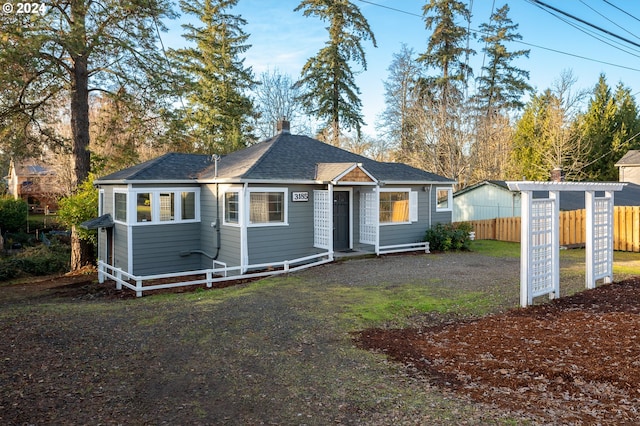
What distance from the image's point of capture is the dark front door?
1549 centimetres

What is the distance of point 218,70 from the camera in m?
29.0

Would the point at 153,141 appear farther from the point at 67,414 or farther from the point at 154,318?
the point at 67,414

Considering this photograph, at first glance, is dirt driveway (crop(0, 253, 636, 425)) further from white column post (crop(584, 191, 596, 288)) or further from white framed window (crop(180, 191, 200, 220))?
white framed window (crop(180, 191, 200, 220))

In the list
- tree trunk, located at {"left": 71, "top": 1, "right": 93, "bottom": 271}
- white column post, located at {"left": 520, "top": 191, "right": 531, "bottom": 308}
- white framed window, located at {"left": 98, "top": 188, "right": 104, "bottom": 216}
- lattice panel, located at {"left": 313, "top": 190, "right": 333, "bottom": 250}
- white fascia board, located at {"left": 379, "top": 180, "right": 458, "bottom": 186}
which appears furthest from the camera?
tree trunk, located at {"left": 71, "top": 1, "right": 93, "bottom": 271}

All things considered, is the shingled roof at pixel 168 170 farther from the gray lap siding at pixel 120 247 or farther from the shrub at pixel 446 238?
the shrub at pixel 446 238

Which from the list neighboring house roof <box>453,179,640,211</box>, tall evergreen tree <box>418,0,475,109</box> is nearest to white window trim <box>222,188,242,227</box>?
neighboring house roof <box>453,179,640,211</box>

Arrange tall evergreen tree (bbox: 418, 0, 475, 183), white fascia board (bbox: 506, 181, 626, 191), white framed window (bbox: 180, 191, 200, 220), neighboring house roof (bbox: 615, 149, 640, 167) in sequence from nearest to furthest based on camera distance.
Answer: white fascia board (bbox: 506, 181, 626, 191) → white framed window (bbox: 180, 191, 200, 220) → tall evergreen tree (bbox: 418, 0, 475, 183) → neighboring house roof (bbox: 615, 149, 640, 167)

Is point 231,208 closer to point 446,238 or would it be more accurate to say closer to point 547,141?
point 446,238

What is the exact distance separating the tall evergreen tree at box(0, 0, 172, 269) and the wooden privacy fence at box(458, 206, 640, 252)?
15529 mm

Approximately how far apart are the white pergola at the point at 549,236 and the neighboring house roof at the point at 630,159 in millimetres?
23967

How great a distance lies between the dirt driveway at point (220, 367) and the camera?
419 cm

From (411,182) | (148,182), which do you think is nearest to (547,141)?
(411,182)

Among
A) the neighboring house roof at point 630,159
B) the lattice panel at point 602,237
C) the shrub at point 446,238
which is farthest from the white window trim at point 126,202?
the neighboring house roof at point 630,159

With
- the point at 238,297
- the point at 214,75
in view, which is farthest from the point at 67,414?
the point at 214,75
